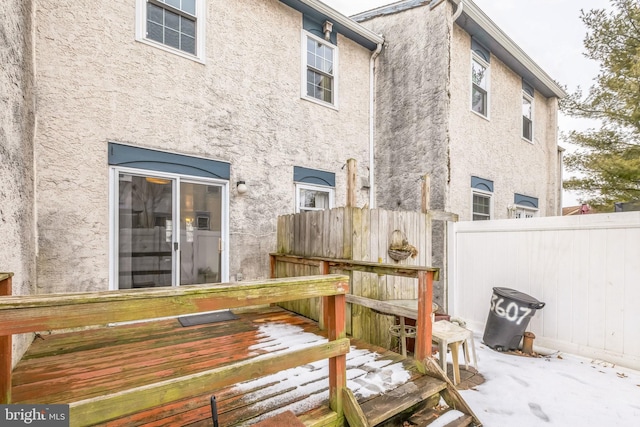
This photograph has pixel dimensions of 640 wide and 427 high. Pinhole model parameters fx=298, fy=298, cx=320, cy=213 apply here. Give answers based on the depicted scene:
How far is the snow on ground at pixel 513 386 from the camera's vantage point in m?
2.51

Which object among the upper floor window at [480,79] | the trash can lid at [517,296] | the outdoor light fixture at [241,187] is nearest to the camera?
the trash can lid at [517,296]

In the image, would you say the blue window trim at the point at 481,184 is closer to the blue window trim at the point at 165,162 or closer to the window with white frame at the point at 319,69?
the window with white frame at the point at 319,69

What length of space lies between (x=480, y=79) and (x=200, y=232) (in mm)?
7777

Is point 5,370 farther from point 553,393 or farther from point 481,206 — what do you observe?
point 481,206

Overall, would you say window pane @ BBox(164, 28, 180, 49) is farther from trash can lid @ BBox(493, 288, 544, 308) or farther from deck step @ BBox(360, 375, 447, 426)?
trash can lid @ BBox(493, 288, 544, 308)

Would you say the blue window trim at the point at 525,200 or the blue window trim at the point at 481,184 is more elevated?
the blue window trim at the point at 481,184

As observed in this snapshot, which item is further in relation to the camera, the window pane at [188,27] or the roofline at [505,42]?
the roofline at [505,42]

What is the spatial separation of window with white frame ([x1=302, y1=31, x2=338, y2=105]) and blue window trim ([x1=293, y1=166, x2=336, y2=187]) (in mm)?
1556

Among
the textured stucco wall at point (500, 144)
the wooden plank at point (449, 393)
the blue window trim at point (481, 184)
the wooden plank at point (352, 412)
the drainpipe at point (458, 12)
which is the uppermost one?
the drainpipe at point (458, 12)

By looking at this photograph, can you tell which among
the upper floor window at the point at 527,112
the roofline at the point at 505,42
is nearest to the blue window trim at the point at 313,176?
the roofline at the point at 505,42

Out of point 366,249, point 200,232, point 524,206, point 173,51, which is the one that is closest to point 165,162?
point 200,232

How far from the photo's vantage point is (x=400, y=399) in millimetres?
2357

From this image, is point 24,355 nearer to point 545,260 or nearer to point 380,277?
point 380,277

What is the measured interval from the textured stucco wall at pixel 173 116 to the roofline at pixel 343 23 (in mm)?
213
